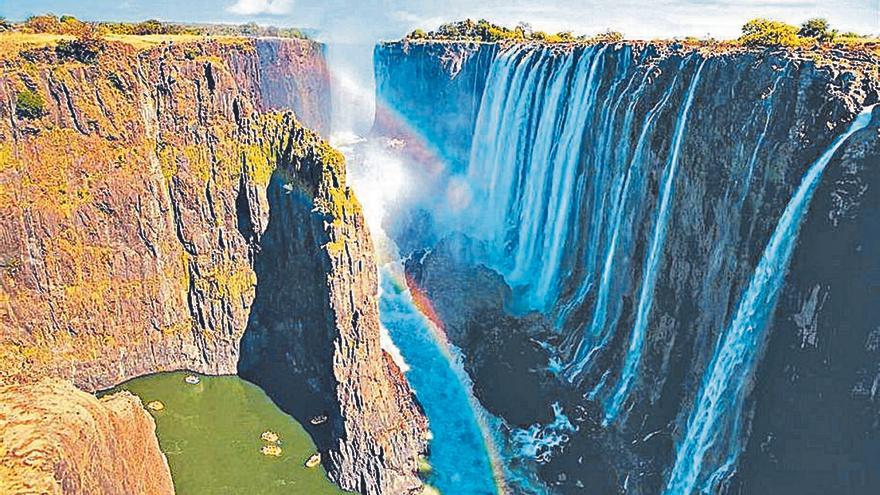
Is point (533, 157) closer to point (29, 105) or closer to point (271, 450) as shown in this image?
point (271, 450)

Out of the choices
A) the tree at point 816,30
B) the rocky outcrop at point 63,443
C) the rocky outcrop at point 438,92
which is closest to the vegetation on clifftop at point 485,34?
the rocky outcrop at point 438,92

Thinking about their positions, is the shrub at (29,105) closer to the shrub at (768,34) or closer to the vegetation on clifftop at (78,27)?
the vegetation on clifftop at (78,27)

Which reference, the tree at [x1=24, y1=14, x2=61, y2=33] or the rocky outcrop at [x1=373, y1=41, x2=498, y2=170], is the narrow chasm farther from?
the rocky outcrop at [x1=373, y1=41, x2=498, y2=170]

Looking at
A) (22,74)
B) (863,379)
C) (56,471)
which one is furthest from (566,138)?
(56,471)

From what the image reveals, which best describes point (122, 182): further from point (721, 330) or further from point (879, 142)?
point (879, 142)

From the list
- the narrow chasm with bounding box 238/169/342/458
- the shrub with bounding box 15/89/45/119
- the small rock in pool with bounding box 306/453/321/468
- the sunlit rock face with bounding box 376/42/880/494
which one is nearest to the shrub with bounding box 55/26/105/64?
the shrub with bounding box 15/89/45/119

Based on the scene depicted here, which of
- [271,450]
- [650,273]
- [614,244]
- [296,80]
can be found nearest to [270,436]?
[271,450]
